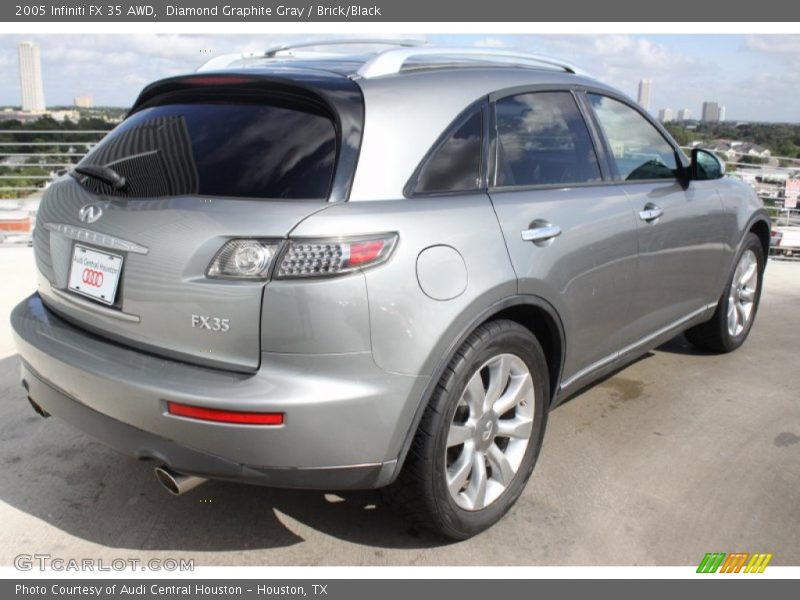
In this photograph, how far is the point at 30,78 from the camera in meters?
16.6

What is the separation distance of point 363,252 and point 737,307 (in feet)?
12.4

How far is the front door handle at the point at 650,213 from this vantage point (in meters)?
3.67

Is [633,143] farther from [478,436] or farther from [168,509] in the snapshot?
[168,509]

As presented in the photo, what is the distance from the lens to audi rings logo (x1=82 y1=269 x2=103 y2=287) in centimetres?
257

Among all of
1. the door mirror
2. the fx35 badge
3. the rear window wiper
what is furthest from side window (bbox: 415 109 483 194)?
the door mirror

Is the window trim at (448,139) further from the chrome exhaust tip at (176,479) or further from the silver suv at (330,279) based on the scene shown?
the chrome exhaust tip at (176,479)

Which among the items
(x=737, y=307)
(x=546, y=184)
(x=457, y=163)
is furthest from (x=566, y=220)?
(x=737, y=307)

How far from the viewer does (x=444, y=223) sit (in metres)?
2.53

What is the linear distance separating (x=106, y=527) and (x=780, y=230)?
450 inches

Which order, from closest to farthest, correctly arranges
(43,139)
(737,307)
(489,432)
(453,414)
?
(453,414), (489,432), (737,307), (43,139)

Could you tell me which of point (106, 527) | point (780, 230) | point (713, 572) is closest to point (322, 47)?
point (106, 527)

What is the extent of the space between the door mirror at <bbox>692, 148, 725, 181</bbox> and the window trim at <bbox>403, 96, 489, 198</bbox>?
1.87 metres

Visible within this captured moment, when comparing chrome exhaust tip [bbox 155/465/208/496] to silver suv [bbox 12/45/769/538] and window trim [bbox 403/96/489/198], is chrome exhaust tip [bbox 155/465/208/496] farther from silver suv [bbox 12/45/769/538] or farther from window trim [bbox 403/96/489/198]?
window trim [bbox 403/96/489/198]

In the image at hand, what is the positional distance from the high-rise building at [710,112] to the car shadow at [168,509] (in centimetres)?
1217
